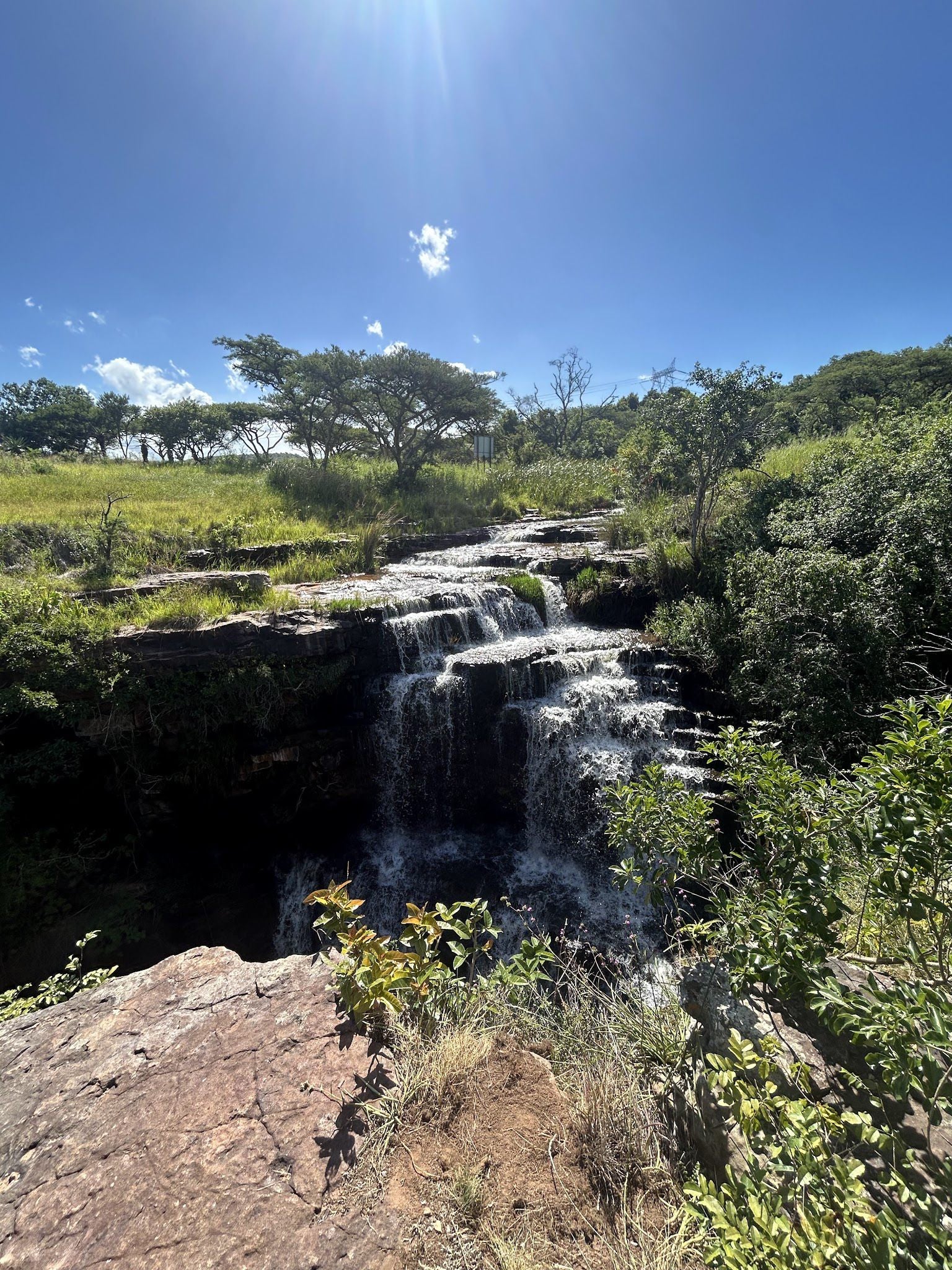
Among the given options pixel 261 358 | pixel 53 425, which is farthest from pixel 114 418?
pixel 261 358

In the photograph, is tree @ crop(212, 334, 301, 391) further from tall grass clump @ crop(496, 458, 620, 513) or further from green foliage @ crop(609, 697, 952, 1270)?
green foliage @ crop(609, 697, 952, 1270)

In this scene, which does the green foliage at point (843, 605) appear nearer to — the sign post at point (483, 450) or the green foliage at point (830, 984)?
the green foliage at point (830, 984)

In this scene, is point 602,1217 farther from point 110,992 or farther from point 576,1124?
point 110,992

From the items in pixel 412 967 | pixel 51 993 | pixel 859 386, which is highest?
pixel 859 386

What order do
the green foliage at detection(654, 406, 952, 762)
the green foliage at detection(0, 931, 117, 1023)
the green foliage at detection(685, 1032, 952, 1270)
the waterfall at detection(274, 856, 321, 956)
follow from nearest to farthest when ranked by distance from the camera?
the green foliage at detection(685, 1032, 952, 1270)
the green foliage at detection(0, 931, 117, 1023)
the green foliage at detection(654, 406, 952, 762)
the waterfall at detection(274, 856, 321, 956)

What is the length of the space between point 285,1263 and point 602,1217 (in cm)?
101

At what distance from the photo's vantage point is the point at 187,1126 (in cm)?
184

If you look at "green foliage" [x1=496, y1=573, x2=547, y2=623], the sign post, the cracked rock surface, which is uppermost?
the sign post

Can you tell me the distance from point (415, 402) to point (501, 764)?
15.4m

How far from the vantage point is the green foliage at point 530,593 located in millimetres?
9117

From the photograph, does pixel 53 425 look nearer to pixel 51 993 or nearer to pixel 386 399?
pixel 386 399

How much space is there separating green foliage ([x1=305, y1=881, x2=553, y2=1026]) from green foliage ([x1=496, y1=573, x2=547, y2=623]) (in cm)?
695

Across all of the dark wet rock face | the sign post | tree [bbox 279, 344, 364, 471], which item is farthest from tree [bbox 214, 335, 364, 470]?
the dark wet rock face

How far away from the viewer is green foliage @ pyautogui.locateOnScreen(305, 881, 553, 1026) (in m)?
2.15
